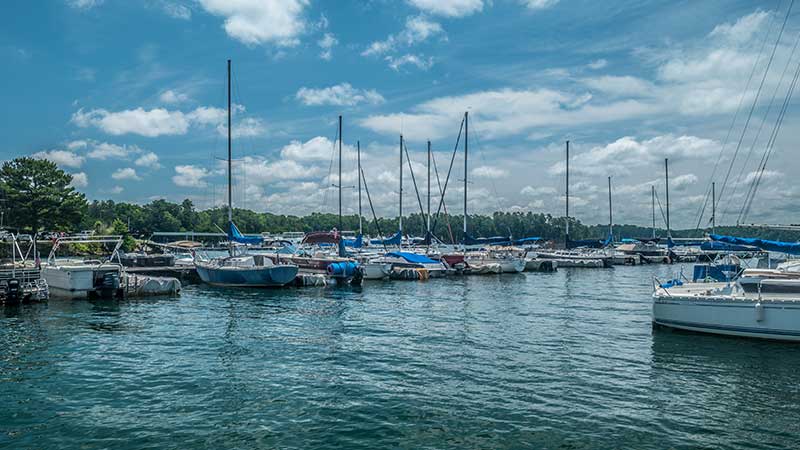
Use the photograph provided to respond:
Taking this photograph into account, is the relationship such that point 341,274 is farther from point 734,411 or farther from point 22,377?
point 734,411

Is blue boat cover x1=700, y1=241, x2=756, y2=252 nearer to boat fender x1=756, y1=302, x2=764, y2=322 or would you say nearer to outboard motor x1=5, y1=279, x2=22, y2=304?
boat fender x1=756, y1=302, x2=764, y2=322

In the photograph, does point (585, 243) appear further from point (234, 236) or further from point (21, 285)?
point (21, 285)

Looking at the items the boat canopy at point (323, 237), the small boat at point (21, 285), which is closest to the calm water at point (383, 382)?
the small boat at point (21, 285)

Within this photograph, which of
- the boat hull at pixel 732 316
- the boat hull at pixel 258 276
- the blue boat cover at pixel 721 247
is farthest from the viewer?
the boat hull at pixel 258 276

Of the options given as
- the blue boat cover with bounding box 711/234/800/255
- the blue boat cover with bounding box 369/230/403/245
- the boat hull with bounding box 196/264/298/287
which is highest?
the blue boat cover with bounding box 711/234/800/255

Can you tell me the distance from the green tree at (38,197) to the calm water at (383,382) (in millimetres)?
49698

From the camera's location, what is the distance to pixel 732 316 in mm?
24625

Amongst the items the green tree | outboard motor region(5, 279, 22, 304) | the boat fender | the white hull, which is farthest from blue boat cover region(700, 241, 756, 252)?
the green tree

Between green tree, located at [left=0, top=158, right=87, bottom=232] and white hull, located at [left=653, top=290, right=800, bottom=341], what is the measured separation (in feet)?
256

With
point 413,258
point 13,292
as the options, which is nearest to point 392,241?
point 413,258

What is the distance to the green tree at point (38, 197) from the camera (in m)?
74.2

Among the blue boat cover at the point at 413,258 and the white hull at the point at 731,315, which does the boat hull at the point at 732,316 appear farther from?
the blue boat cover at the point at 413,258

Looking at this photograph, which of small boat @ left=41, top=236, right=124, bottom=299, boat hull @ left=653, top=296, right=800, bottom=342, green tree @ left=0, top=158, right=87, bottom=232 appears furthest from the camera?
green tree @ left=0, top=158, right=87, bottom=232

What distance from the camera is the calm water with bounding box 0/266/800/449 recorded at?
43.8 ft
